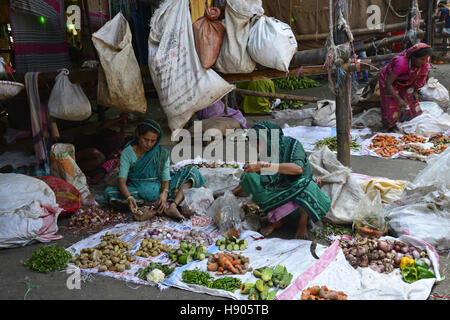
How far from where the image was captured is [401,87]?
6.30 m

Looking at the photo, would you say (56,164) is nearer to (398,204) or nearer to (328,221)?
(328,221)

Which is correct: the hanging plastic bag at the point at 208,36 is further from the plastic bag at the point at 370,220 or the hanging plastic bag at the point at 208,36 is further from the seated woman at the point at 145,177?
the plastic bag at the point at 370,220

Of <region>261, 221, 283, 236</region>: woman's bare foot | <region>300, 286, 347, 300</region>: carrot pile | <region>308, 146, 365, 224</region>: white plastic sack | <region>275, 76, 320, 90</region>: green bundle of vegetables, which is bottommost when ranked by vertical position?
<region>261, 221, 283, 236</region>: woman's bare foot

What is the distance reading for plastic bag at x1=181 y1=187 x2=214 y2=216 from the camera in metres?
3.85


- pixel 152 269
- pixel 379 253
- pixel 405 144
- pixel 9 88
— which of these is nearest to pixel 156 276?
pixel 152 269

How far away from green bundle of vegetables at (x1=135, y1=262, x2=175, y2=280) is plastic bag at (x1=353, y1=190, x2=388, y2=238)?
5.08 feet

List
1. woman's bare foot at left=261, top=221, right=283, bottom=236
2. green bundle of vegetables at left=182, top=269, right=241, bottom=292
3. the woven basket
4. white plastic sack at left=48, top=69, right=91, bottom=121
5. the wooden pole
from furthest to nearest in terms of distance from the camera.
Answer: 1. the wooden pole
2. white plastic sack at left=48, top=69, right=91, bottom=121
3. the woven basket
4. woman's bare foot at left=261, top=221, right=283, bottom=236
5. green bundle of vegetables at left=182, top=269, right=241, bottom=292

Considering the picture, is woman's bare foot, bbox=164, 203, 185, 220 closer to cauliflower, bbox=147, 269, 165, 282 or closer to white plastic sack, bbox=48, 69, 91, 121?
cauliflower, bbox=147, 269, 165, 282

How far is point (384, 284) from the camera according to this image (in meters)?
2.60

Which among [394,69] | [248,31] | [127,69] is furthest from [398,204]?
[394,69]

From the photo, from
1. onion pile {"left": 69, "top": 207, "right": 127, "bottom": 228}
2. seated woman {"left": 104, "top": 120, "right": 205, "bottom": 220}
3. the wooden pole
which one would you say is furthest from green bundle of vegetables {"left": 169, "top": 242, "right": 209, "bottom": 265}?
the wooden pole

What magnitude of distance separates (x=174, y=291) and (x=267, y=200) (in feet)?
3.60

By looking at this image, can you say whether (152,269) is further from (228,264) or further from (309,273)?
(309,273)

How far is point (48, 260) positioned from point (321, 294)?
194cm
